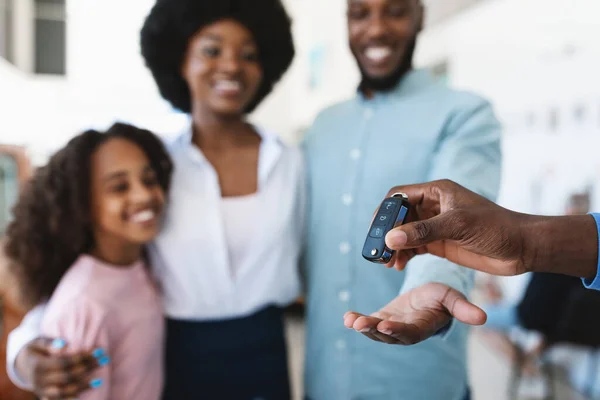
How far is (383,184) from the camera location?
0.55 meters

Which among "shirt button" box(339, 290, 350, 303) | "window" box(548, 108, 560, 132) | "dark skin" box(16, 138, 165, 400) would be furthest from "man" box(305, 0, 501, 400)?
"window" box(548, 108, 560, 132)

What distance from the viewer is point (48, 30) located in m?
0.90

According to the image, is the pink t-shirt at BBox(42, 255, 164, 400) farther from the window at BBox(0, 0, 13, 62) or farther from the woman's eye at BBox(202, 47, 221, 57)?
the window at BBox(0, 0, 13, 62)

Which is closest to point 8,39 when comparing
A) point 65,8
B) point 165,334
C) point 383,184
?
point 65,8

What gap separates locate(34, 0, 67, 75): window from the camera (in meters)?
0.89

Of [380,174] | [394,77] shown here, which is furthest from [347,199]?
[394,77]

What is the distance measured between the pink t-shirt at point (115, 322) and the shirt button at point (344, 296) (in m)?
0.27

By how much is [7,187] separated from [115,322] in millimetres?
336

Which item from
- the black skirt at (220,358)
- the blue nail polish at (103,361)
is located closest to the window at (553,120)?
the black skirt at (220,358)

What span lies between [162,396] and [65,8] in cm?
71

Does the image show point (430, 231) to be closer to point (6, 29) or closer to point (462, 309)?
point (462, 309)

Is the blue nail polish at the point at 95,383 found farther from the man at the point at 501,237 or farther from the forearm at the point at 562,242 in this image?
the forearm at the point at 562,242

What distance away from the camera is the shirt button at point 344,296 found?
592 millimetres

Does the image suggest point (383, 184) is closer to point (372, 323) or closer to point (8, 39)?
point (372, 323)
